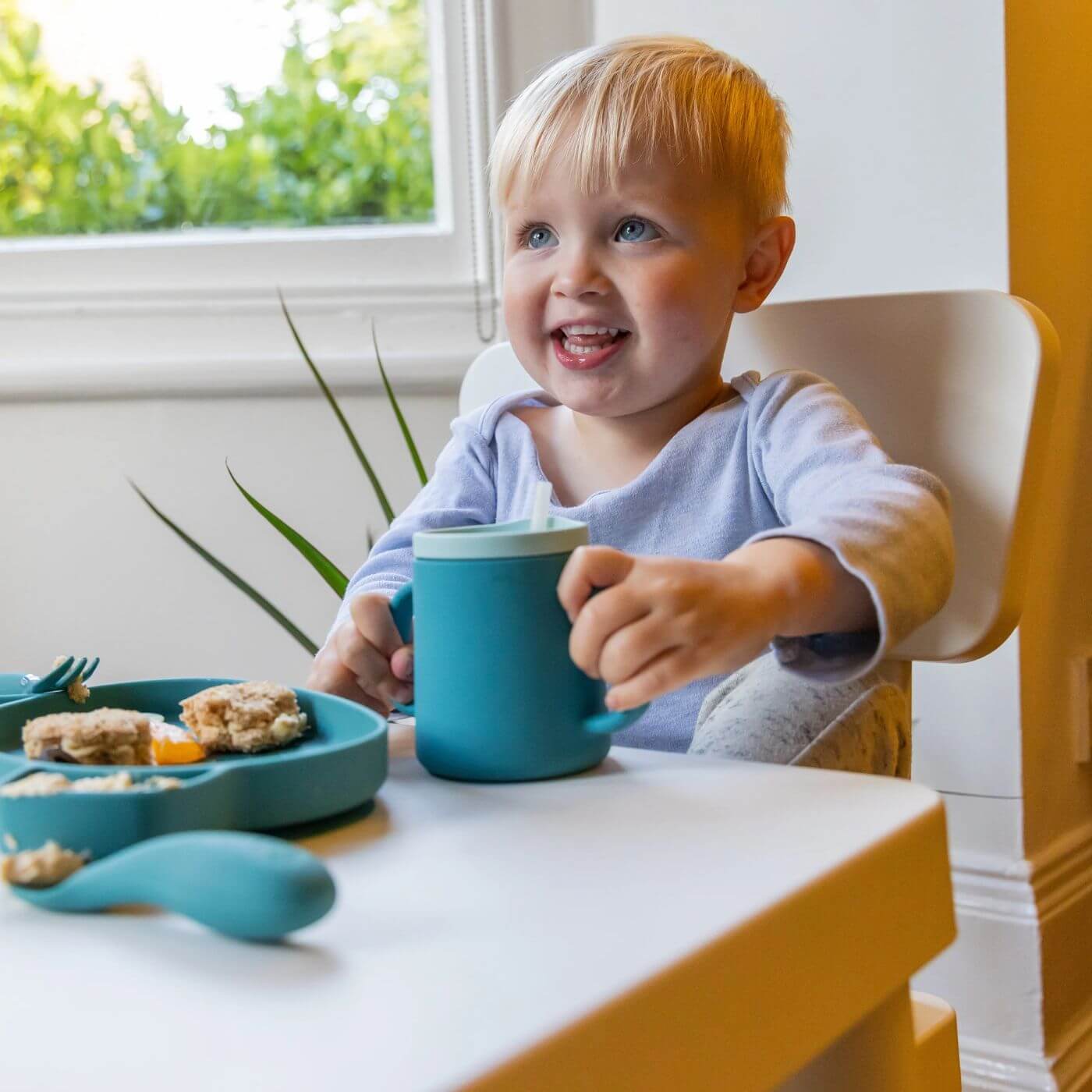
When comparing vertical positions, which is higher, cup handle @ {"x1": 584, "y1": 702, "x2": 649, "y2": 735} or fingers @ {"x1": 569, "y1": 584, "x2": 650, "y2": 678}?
fingers @ {"x1": 569, "y1": 584, "x2": 650, "y2": 678}

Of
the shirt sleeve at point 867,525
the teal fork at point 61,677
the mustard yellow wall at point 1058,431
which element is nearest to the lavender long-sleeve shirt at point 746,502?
the shirt sleeve at point 867,525

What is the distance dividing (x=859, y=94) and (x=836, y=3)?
0.32 ft

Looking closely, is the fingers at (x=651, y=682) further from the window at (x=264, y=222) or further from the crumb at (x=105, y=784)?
the window at (x=264, y=222)

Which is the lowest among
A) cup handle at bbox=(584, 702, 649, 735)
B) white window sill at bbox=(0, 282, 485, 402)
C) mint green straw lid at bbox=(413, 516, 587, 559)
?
cup handle at bbox=(584, 702, 649, 735)

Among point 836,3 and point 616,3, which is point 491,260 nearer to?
point 616,3

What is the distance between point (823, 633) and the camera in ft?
2.32

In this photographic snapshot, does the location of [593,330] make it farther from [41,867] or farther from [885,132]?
[41,867]

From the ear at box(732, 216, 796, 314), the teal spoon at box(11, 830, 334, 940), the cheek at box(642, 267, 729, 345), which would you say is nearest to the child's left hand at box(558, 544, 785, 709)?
the teal spoon at box(11, 830, 334, 940)

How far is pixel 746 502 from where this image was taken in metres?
0.98

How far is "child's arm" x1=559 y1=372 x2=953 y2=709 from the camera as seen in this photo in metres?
0.59

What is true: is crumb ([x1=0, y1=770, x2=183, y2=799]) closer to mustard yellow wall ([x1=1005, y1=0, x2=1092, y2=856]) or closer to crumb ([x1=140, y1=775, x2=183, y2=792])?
crumb ([x1=140, y1=775, x2=183, y2=792])

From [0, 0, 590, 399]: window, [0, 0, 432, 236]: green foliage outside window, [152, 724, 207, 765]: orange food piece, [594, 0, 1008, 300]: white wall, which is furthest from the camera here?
[0, 0, 432, 236]: green foliage outside window

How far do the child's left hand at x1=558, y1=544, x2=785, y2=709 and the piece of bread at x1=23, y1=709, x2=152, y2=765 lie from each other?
0.63 feet

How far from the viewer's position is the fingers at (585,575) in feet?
1.91
